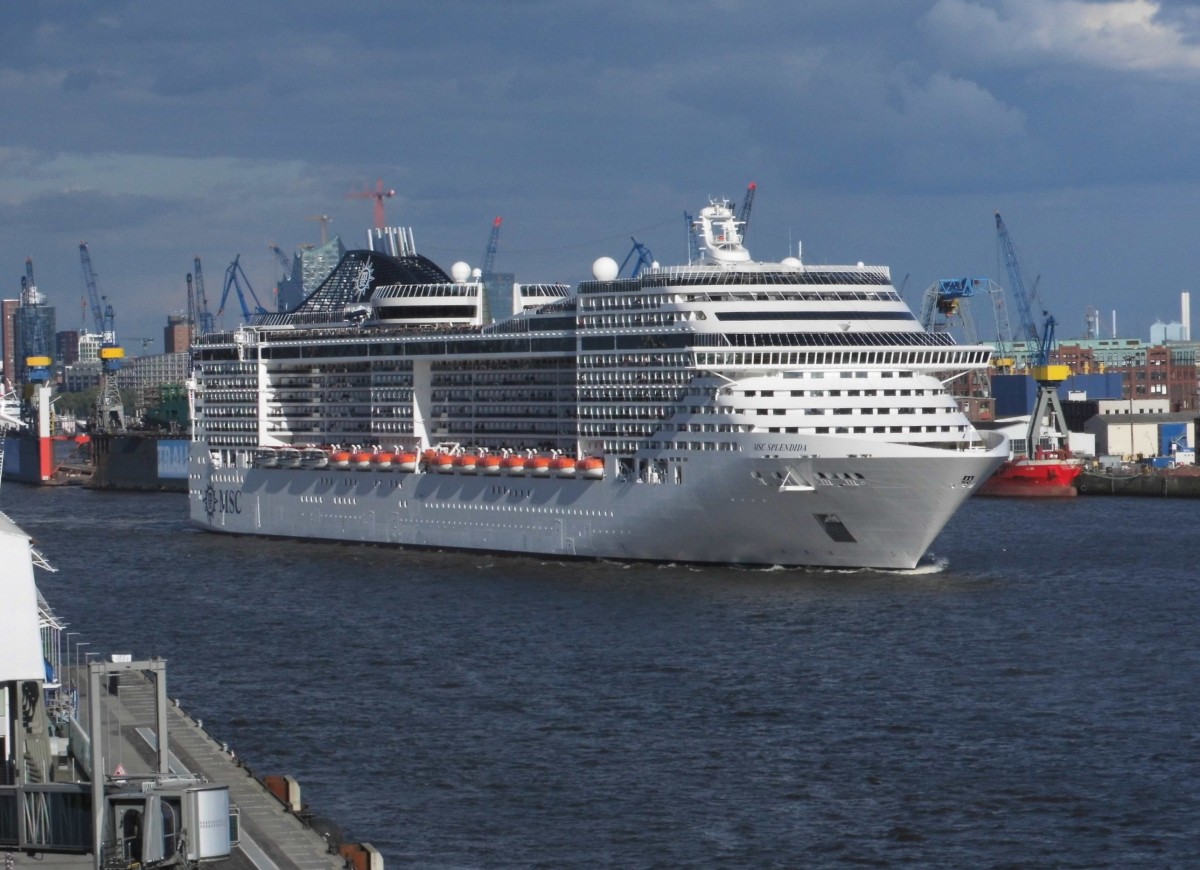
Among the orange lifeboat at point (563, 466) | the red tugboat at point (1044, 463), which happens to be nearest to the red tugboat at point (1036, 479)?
the red tugboat at point (1044, 463)

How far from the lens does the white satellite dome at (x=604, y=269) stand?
68688mm

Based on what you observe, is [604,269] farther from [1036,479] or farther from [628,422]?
[1036,479]

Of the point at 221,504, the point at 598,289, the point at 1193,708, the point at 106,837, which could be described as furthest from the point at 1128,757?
the point at 221,504

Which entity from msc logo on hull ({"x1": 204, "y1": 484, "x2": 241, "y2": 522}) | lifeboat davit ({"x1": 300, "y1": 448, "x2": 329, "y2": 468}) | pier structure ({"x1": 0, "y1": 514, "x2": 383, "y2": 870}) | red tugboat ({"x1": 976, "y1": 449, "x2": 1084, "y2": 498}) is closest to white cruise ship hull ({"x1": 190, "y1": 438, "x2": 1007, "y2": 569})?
lifeboat davit ({"x1": 300, "y1": 448, "x2": 329, "y2": 468})

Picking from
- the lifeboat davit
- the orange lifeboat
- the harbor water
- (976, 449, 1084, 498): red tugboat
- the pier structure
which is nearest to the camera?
the pier structure

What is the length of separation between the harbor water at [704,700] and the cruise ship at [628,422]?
1664 mm

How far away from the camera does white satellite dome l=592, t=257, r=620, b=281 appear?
68.7 metres

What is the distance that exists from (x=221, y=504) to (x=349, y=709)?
45973 millimetres

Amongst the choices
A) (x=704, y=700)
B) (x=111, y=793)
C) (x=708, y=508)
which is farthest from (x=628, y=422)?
(x=111, y=793)

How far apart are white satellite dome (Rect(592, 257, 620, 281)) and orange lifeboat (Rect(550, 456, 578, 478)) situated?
23.0ft

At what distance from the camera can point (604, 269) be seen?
68.8 meters

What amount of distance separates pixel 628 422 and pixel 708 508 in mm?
5293

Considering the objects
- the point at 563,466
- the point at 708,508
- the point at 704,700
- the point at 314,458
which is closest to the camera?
the point at 704,700

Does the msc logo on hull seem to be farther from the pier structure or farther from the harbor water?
the pier structure
